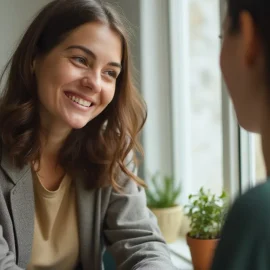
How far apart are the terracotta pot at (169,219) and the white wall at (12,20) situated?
3.73 feet

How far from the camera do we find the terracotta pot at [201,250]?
5.24 ft

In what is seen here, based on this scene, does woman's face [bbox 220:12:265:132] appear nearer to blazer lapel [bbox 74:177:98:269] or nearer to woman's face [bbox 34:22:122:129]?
woman's face [bbox 34:22:122:129]

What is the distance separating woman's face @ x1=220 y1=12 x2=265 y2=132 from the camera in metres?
0.59

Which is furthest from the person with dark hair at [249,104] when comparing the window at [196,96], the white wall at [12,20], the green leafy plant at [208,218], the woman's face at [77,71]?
the white wall at [12,20]

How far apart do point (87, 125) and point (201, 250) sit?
0.57 metres

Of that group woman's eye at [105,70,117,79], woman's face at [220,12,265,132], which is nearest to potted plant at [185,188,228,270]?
woman's eye at [105,70,117,79]

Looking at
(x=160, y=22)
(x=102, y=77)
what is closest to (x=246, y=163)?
(x=102, y=77)

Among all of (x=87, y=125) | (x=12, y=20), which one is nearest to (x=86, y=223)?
(x=87, y=125)

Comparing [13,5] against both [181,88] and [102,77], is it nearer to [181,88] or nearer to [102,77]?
[181,88]

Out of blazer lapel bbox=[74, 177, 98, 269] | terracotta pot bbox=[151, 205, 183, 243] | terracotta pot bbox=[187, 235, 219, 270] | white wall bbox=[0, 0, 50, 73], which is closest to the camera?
blazer lapel bbox=[74, 177, 98, 269]

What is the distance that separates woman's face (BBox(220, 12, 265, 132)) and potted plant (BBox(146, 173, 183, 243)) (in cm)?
137

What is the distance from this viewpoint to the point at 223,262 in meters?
0.56

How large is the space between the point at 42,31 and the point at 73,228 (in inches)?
23.3

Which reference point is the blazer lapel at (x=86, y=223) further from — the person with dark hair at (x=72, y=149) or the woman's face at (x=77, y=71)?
the woman's face at (x=77, y=71)
